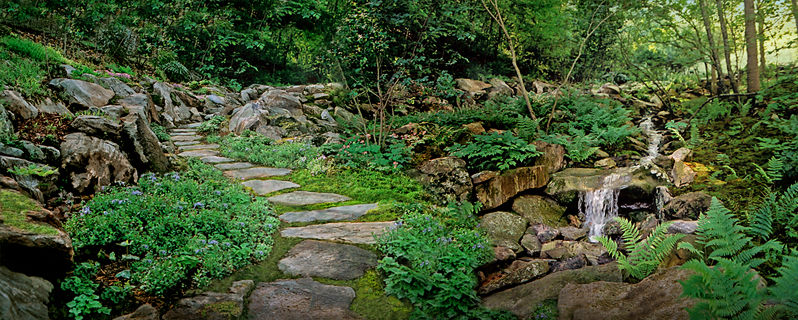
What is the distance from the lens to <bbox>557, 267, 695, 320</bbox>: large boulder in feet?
7.86

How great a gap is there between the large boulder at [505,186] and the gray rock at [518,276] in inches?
78.1

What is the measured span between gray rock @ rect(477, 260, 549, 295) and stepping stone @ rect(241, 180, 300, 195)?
314 centimetres

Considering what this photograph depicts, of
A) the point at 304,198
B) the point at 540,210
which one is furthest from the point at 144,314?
the point at 540,210

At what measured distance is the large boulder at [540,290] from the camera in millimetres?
2943

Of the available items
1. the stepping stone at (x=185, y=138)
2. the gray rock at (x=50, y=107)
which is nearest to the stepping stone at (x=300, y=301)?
the gray rock at (x=50, y=107)

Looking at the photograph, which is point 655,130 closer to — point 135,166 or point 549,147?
point 549,147

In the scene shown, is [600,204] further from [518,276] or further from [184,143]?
[184,143]

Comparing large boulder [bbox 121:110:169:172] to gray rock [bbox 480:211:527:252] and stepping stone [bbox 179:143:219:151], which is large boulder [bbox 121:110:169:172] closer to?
stepping stone [bbox 179:143:219:151]

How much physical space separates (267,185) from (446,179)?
8.54ft

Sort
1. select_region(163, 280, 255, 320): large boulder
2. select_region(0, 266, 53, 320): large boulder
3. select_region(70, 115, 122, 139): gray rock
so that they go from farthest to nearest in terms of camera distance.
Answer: select_region(70, 115, 122, 139): gray rock, select_region(163, 280, 255, 320): large boulder, select_region(0, 266, 53, 320): large boulder

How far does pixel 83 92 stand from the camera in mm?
6133

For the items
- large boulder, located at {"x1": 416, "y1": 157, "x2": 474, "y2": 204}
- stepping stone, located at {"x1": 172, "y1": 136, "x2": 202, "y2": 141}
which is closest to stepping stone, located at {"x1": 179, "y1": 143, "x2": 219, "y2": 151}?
stepping stone, located at {"x1": 172, "y1": 136, "x2": 202, "y2": 141}

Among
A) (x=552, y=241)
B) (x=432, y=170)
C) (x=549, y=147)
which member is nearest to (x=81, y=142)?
(x=432, y=170)

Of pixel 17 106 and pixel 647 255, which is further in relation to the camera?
pixel 17 106
